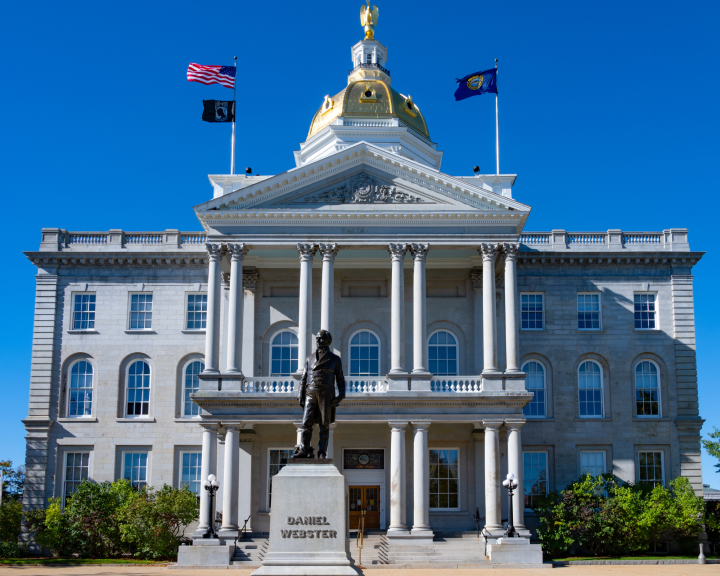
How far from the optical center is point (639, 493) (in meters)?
37.9

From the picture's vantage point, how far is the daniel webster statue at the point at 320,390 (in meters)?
17.3

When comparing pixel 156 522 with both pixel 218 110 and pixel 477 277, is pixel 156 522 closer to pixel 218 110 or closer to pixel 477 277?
pixel 477 277

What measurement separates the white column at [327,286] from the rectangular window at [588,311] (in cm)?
1328

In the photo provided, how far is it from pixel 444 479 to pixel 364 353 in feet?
22.1

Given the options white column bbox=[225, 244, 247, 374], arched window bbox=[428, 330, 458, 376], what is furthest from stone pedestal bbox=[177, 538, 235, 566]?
arched window bbox=[428, 330, 458, 376]

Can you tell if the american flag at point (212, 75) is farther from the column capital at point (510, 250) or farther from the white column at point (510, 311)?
the white column at point (510, 311)

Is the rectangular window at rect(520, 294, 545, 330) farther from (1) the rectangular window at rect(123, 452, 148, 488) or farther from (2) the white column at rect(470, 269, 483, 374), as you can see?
(1) the rectangular window at rect(123, 452, 148, 488)

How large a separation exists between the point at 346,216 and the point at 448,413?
30.1 ft

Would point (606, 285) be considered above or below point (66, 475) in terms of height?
above

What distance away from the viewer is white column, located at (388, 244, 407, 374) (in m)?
36.3

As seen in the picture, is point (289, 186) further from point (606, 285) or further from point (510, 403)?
point (606, 285)

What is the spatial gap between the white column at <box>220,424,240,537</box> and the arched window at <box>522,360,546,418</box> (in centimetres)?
1429

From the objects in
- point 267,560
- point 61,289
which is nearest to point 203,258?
point 61,289

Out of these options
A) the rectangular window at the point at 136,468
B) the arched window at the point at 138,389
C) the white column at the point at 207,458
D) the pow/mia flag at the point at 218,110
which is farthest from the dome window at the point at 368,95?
the rectangular window at the point at 136,468
